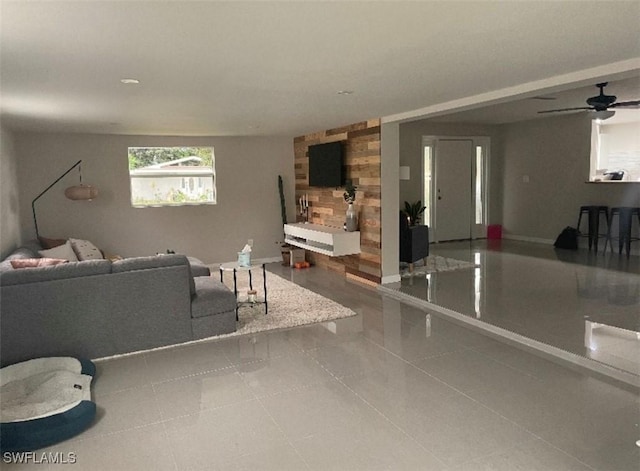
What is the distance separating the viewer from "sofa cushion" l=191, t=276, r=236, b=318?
429 centimetres

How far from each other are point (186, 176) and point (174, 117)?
232cm

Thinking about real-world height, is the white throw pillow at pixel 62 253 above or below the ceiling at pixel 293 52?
below

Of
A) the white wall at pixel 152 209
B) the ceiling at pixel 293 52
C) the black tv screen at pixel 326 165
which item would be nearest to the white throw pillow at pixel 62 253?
the white wall at pixel 152 209

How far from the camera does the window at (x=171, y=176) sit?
7.32 meters

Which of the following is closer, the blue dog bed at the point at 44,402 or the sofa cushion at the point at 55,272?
the blue dog bed at the point at 44,402

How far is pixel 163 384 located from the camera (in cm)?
340

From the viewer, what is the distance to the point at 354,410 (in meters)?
2.94

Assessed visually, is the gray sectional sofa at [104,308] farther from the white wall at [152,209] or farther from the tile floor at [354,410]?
the white wall at [152,209]

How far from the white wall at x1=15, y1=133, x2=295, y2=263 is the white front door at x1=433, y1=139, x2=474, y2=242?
320 centimetres

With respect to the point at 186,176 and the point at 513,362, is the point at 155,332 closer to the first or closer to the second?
the point at 513,362

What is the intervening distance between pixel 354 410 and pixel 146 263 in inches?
87.9

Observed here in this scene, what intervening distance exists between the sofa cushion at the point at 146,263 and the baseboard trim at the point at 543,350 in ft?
8.98

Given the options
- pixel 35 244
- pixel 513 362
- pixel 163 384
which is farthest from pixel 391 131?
pixel 35 244

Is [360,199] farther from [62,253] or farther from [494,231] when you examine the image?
[494,231]
